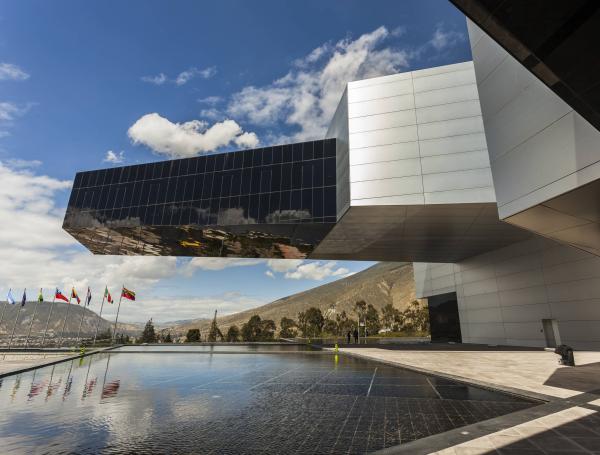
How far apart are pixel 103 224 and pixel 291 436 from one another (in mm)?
31291

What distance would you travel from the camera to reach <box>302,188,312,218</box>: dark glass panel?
963 inches

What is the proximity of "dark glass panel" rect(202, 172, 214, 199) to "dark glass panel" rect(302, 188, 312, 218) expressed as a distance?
349 inches

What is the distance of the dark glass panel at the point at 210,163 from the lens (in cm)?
2856

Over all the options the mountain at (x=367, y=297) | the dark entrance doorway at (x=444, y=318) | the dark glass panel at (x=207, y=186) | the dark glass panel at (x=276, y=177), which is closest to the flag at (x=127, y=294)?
the dark glass panel at (x=207, y=186)

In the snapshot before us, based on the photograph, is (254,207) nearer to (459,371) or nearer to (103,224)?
(103,224)

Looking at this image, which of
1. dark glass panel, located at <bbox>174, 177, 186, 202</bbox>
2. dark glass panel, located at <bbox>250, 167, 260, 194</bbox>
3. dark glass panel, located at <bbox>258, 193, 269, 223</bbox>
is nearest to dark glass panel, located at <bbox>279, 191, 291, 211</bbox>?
dark glass panel, located at <bbox>258, 193, 269, 223</bbox>

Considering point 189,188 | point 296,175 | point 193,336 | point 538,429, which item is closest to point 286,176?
point 296,175

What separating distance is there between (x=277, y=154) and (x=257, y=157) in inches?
74.3

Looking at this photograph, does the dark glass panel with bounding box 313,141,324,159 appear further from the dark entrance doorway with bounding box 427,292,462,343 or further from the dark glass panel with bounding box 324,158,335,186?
the dark entrance doorway with bounding box 427,292,462,343

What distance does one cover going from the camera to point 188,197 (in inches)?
1115

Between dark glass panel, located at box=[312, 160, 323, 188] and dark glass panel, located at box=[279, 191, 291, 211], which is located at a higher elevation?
dark glass panel, located at box=[312, 160, 323, 188]

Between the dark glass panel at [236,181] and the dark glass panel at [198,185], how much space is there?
3.23m

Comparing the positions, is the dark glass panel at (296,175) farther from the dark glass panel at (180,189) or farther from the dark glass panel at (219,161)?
the dark glass panel at (180,189)

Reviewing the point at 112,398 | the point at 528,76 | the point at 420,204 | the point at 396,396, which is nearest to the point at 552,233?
the point at 528,76
